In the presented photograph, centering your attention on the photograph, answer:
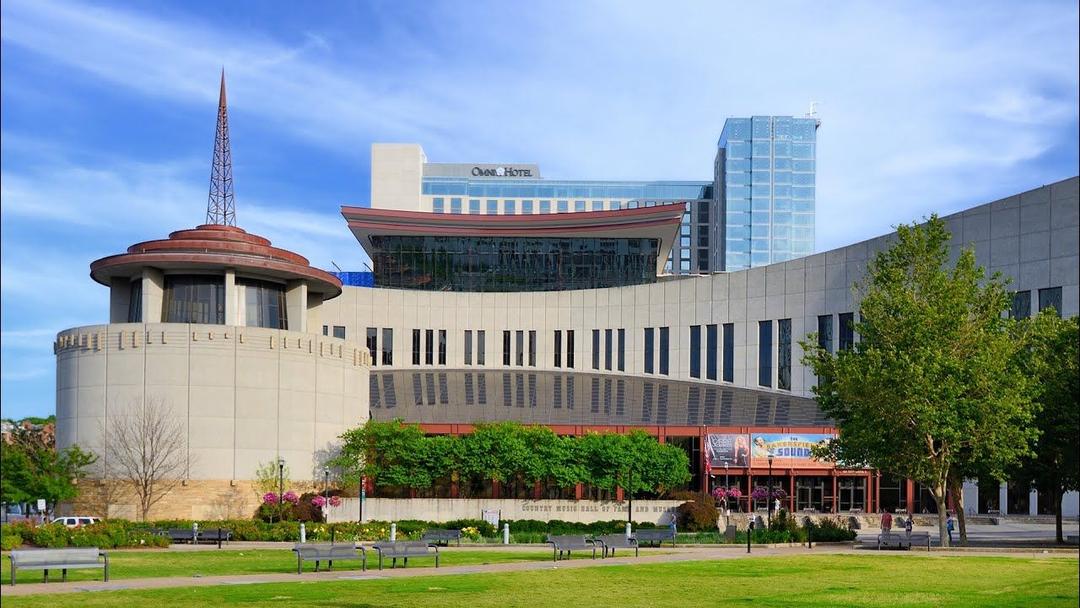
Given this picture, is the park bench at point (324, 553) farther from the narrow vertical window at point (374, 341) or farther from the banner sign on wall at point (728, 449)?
the narrow vertical window at point (374, 341)

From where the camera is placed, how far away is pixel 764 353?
296ft

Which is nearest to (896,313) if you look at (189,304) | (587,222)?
(189,304)

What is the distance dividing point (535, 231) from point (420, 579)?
272ft

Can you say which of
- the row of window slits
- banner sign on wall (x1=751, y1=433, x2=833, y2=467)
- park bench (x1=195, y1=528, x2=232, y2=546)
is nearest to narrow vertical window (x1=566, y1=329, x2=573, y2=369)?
the row of window slits

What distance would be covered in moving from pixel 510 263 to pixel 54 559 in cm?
8477

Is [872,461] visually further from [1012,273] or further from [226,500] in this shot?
[226,500]

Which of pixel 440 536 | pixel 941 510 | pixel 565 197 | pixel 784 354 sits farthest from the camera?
pixel 565 197

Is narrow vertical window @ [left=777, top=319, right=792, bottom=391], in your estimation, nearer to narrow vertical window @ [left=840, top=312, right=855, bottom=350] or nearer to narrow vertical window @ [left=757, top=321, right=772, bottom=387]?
narrow vertical window @ [left=757, top=321, right=772, bottom=387]

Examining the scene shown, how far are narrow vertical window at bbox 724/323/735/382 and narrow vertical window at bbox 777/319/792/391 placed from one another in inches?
172

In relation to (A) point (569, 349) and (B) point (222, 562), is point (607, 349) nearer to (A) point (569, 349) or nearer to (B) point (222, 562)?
(A) point (569, 349)

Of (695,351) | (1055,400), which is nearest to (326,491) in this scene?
(1055,400)

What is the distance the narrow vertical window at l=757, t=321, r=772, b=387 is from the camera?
89750 mm

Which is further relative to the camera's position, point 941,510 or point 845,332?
point 845,332

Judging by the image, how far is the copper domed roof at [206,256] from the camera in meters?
64.4
